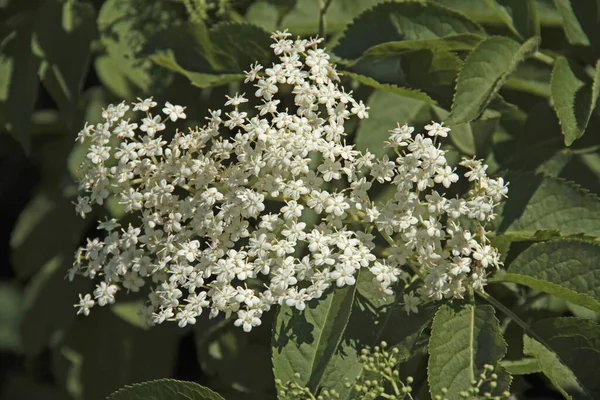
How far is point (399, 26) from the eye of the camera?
107 inches

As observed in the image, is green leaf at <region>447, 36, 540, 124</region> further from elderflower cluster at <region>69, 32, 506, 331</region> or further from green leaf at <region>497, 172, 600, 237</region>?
green leaf at <region>497, 172, 600, 237</region>

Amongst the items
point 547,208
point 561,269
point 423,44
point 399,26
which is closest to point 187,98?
point 399,26

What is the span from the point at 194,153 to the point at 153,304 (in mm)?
537

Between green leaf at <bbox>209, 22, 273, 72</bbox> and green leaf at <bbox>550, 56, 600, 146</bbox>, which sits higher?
green leaf at <bbox>550, 56, 600, 146</bbox>

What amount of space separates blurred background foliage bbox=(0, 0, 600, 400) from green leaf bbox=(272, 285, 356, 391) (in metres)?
0.37

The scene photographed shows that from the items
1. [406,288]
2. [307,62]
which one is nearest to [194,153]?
[307,62]

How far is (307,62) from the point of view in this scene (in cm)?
242

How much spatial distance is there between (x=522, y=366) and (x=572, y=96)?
36.4 inches

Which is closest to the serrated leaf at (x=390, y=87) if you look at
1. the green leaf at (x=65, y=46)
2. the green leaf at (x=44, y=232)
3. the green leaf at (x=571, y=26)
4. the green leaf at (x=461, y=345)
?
the green leaf at (x=571, y=26)

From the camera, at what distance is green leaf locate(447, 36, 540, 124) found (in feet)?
7.73

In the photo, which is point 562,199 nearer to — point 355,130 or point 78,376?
point 355,130

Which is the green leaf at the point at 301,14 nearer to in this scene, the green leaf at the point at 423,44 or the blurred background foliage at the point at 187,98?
the blurred background foliage at the point at 187,98

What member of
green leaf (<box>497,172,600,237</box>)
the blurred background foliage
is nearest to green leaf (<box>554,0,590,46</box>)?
the blurred background foliage

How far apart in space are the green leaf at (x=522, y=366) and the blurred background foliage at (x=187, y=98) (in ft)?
0.66
